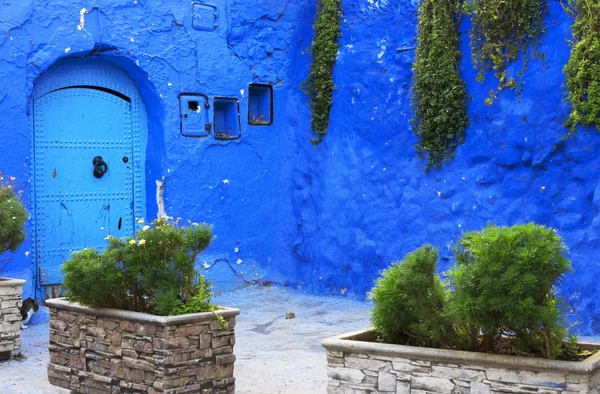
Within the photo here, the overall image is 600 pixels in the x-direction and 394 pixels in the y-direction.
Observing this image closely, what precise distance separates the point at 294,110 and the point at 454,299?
726 cm

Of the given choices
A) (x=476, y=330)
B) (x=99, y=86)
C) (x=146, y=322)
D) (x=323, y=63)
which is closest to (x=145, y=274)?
(x=146, y=322)

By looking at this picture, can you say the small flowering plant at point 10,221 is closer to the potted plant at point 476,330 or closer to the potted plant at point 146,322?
the potted plant at point 146,322

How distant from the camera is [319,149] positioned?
11.0 m

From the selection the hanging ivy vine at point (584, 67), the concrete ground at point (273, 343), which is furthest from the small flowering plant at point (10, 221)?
the hanging ivy vine at point (584, 67)

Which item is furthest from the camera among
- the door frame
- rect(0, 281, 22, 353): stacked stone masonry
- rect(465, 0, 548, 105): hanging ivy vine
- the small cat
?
the door frame

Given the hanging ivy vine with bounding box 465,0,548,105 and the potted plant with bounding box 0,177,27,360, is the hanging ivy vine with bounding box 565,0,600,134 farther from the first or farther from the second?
the potted plant with bounding box 0,177,27,360

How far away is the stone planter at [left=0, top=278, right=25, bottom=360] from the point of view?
7.41 meters

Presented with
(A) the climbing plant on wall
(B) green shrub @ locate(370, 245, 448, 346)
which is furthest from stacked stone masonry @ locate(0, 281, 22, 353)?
(A) the climbing plant on wall

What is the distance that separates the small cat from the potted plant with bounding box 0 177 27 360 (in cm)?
148

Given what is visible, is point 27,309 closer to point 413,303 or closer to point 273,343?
point 273,343

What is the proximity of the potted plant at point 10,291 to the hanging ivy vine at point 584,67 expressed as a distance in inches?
205

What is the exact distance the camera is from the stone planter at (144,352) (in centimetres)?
551

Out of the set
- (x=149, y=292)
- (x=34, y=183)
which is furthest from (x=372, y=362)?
(x=34, y=183)

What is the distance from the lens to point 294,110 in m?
11.4
